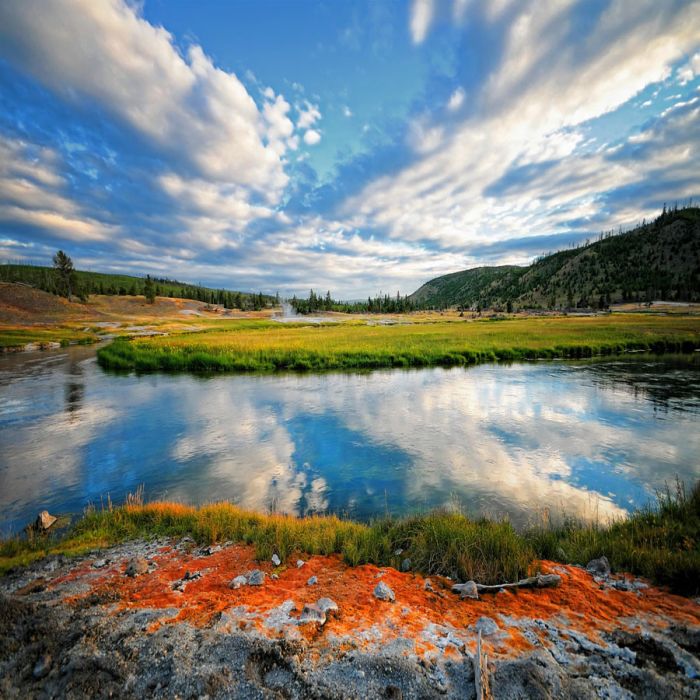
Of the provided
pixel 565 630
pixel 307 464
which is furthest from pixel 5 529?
pixel 565 630

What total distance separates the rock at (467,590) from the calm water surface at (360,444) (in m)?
4.27

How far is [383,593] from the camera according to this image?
530cm

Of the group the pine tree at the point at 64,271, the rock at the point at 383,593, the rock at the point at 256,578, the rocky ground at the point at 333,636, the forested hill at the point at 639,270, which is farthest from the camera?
the forested hill at the point at 639,270

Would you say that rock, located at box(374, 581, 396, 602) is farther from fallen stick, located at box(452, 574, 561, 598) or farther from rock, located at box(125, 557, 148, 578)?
rock, located at box(125, 557, 148, 578)

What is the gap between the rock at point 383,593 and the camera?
5.24 meters

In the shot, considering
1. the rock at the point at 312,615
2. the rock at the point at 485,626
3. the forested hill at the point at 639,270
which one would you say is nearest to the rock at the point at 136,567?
the rock at the point at 312,615

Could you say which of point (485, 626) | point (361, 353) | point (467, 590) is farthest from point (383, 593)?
point (361, 353)

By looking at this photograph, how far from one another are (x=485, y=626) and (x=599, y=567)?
2.98 metres

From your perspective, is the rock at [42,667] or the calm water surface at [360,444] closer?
the rock at [42,667]

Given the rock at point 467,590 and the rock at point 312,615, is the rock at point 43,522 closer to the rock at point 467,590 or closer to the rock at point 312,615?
the rock at point 312,615

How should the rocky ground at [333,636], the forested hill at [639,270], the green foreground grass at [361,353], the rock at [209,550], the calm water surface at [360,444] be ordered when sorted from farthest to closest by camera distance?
the forested hill at [639,270] → the green foreground grass at [361,353] → the calm water surface at [360,444] → the rock at [209,550] → the rocky ground at [333,636]

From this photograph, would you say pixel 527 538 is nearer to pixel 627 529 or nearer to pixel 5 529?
Result: pixel 627 529

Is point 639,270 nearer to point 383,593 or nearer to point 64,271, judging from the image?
point 383,593

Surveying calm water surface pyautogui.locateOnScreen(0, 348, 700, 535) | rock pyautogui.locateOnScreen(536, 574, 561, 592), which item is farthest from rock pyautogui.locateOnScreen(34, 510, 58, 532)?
rock pyautogui.locateOnScreen(536, 574, 561, 592)
